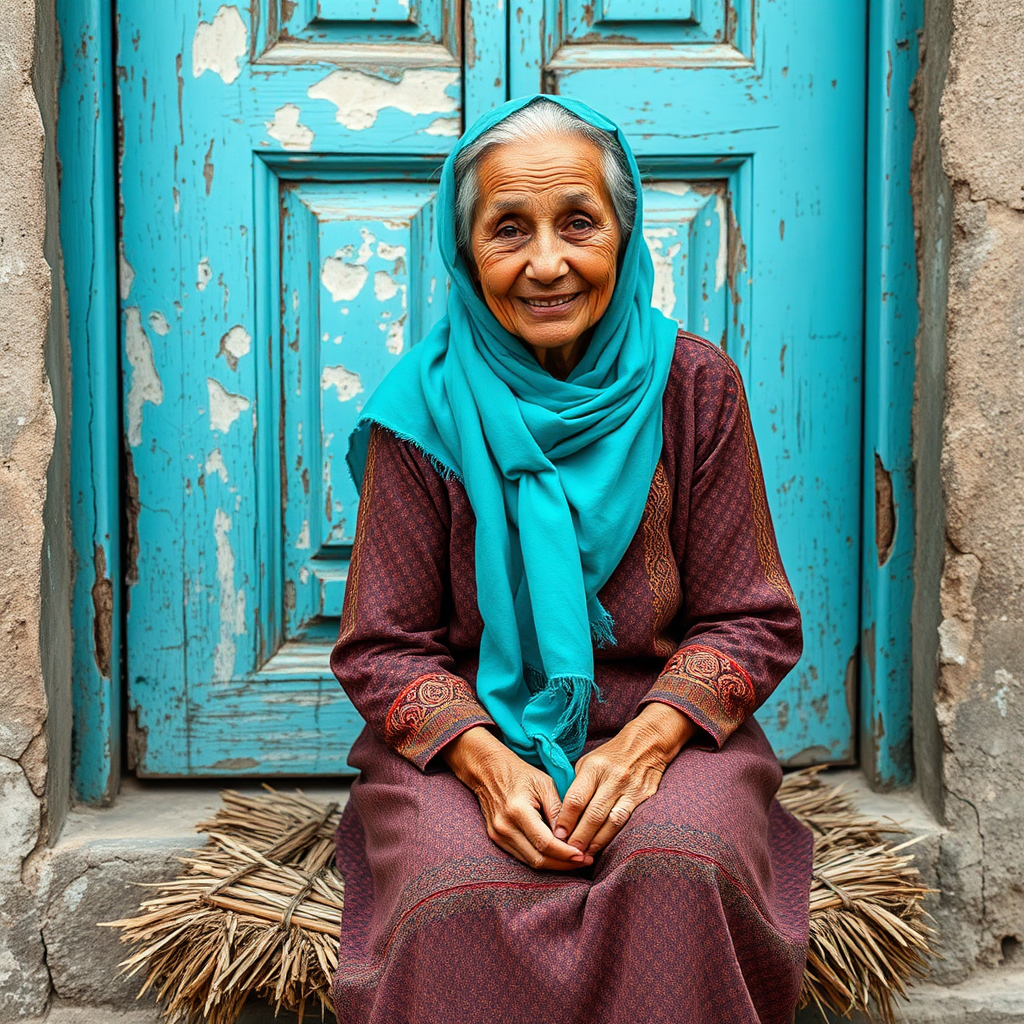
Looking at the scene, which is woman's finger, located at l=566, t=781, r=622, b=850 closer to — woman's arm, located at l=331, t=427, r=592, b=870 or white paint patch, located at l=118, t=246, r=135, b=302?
woman's arm, located at l=331, t=427, r=592, b=870

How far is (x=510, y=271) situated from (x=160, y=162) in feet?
3.26

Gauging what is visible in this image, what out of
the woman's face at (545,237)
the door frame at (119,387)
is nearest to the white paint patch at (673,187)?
the door frame at (119,387)

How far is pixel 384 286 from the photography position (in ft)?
8.07

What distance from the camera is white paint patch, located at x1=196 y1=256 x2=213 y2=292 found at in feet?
7.96

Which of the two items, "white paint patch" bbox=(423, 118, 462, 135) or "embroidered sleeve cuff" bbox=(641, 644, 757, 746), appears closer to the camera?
"embroidered sleeve cuff" bbox=(641, 644, 757, 746)

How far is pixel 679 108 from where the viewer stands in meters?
2.44

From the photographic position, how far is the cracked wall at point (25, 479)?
2.04 metres

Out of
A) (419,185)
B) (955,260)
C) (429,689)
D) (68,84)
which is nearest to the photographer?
(429,689)

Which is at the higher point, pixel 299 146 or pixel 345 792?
pixel 299 146

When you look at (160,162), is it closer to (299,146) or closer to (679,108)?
(299,146)

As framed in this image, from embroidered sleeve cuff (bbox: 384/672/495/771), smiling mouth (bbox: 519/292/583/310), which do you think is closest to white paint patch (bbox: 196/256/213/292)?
smiling mouth (bbox: 519/292/583/310)

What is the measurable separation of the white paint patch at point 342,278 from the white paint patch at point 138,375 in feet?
1.35

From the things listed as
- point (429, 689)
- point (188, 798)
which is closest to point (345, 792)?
point (188, 798)

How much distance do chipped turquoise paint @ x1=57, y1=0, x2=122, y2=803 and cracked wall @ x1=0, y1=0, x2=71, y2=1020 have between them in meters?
0.15
